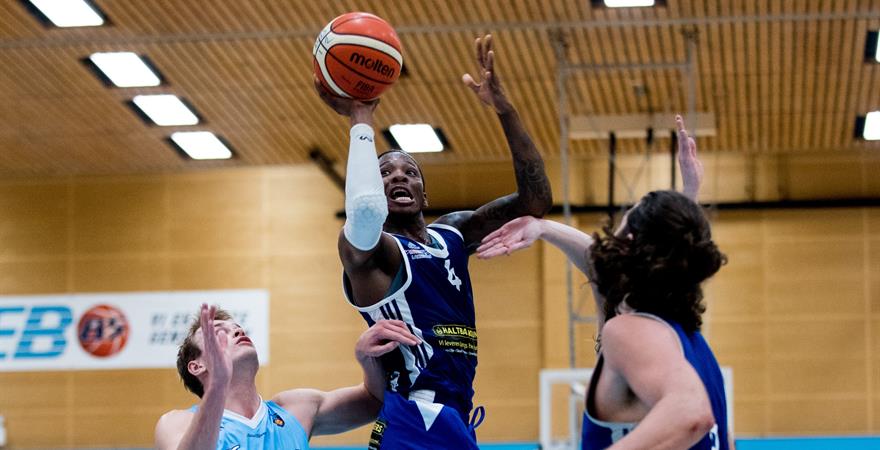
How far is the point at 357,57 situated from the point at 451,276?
86 centimetres

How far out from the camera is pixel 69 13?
12.5 meters

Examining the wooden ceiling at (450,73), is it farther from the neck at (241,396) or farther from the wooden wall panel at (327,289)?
the neck at (241,396)

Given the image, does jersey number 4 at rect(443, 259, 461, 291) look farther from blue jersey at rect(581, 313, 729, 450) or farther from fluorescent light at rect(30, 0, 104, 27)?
fluorescent light at rect(30, 0, 104, 27)

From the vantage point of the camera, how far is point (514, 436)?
16.6 metres

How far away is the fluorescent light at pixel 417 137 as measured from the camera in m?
15.3

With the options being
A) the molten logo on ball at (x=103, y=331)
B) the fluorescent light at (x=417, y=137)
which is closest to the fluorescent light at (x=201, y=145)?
the fluorescent light at (x=417, y=137)

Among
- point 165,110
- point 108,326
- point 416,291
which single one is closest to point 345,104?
point 416,291

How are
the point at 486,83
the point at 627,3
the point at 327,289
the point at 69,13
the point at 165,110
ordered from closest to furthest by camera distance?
the point at 486,83 < the point at 627,3 < the point at 69,13 < the point at 165,110 < the point at 327,289

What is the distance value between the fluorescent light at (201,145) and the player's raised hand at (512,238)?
475 inches

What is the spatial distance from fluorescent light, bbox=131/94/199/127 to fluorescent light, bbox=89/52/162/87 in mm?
520

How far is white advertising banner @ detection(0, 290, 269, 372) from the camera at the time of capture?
17.0 meters

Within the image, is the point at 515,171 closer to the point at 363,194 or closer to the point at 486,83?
the point at 486,83

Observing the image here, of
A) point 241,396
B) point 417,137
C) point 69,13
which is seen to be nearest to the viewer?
point 241,396

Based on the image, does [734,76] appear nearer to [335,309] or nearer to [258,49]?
[258,49]
